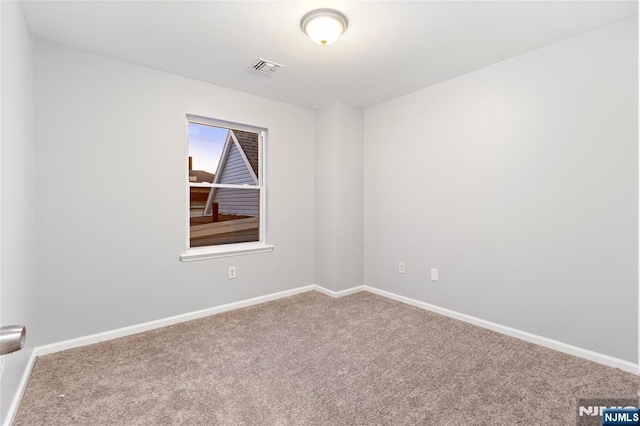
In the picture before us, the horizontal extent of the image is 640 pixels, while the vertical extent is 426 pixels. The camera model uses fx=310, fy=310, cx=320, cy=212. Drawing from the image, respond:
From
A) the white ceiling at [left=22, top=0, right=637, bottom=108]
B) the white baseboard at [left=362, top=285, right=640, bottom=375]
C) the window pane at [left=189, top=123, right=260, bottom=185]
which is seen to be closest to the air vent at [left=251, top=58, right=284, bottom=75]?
the white ceiling at [left=22, top=0, right=637, bottom=108]

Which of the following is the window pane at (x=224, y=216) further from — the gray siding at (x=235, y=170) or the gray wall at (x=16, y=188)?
the gray wall at (x=16, y=188)

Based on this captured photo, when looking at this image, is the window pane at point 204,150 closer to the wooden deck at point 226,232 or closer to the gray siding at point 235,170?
the gray siding at point 235,170

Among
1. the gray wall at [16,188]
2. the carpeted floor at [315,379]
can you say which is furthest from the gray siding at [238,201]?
the gray wall at [16,188]

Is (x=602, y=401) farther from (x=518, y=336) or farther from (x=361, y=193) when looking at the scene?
(x=361, y=193)

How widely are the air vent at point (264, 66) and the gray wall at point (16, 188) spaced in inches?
62.2

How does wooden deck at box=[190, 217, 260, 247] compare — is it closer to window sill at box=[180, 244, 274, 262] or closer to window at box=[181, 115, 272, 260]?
window at box=[181, 115, 272, 260]

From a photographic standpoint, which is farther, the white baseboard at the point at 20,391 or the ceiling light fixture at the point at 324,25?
the ceiling light fixture at the point at 324,25

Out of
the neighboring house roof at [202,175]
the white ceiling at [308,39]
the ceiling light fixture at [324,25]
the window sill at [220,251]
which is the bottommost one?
the window sill at [220,251]

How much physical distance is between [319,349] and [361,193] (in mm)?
2172

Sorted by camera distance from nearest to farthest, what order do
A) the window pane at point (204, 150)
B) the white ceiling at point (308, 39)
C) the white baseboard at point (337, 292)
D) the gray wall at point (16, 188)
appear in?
the gray wall at point (16, 188) → the white ceiling at point (308, 39) → the window pane at point (204, 150) → the white baseboard at point (337, 292)

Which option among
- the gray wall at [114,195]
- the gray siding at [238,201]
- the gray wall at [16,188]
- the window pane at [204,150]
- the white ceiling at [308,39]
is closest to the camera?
the gray wall at [16,188]

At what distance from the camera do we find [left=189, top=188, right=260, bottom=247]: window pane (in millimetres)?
3363

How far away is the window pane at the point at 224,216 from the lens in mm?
3363

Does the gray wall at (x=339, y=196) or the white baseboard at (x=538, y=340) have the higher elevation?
the gray wall at (x=339, y=196)
